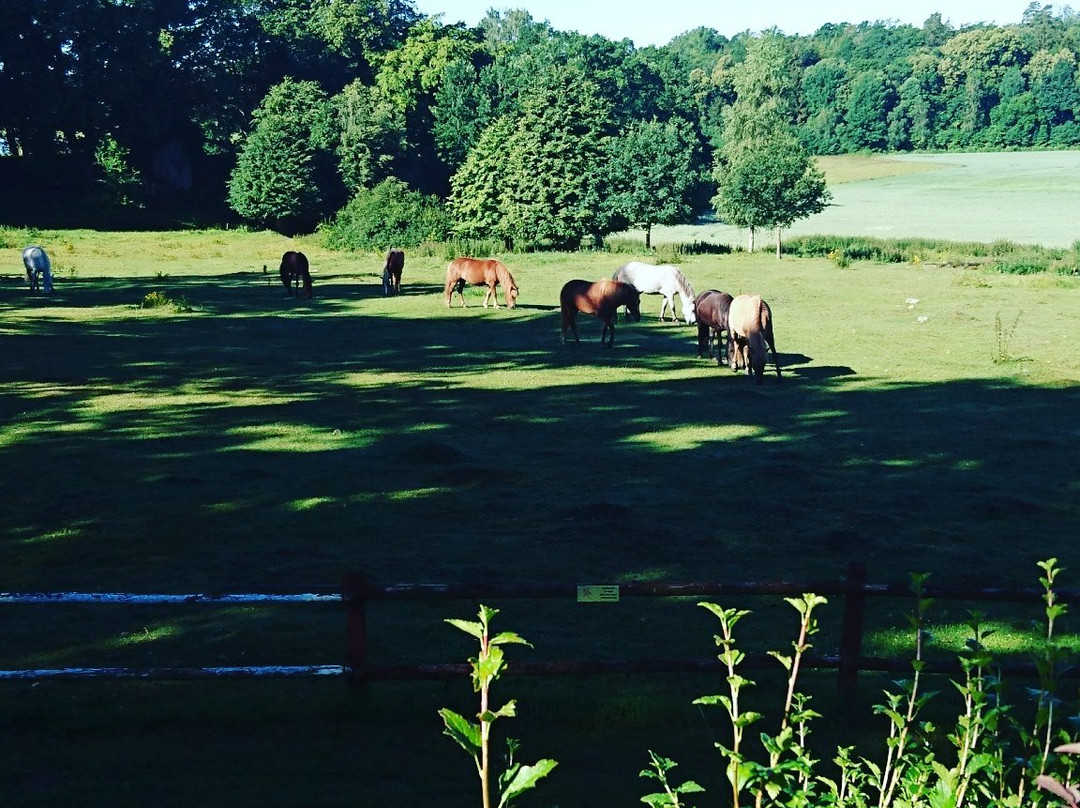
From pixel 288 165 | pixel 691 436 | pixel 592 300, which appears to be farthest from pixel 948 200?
pixel 691 436

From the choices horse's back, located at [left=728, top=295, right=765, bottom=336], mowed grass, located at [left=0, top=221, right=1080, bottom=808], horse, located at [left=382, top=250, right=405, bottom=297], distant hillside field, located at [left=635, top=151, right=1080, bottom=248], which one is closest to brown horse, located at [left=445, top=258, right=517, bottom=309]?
horse, located at [left=382, top=250, right=405, bottom=297]

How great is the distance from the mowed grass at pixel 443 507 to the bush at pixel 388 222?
105 feet

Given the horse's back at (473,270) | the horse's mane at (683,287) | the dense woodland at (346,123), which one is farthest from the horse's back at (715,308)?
the dense woodland at (346,123)

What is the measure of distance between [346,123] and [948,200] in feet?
169

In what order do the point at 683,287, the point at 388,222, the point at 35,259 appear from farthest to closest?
the point at 388,222, the point at 35,259, the point at 683,287

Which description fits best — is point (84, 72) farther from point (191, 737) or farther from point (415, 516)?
point (191, 737)

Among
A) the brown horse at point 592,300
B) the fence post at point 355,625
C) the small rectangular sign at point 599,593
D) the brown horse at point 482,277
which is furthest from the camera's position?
the brown horse at point 482,277

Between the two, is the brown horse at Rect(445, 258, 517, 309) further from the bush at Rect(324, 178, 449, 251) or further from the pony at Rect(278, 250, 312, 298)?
the bush at Rect(324, 178, 449, 251)

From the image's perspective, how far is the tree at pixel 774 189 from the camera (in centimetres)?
5984

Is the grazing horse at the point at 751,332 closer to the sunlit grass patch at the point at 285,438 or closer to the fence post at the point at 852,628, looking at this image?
the sunlit grass patch at the point at 285,438

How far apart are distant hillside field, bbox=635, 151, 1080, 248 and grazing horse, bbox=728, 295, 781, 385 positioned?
4345 cm

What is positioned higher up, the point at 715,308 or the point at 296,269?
the point at 296,269

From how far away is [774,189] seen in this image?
196 ft

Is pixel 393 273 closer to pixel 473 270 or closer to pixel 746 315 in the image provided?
pixel 473 270
